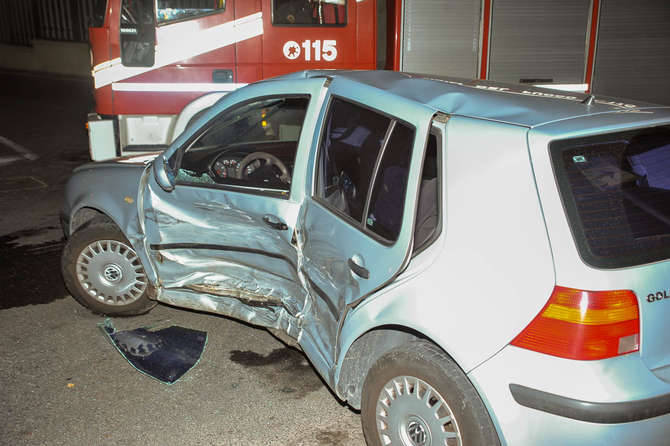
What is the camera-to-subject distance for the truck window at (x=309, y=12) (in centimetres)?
685

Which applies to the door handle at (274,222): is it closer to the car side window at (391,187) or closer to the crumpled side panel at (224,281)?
the crumpled side panel at (224,281)

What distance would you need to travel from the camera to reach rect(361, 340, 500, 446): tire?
7.52ft

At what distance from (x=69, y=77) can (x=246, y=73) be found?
614 inches

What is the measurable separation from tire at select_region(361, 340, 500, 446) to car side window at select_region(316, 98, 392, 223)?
0.68 meters

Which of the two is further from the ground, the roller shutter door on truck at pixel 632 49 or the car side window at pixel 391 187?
the roller shutter door on truck at pixel 632 49

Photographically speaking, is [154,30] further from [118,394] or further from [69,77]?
[69,77]

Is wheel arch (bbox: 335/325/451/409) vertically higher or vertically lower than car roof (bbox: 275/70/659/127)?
lower

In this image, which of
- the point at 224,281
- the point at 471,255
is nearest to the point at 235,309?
the point at 224,281

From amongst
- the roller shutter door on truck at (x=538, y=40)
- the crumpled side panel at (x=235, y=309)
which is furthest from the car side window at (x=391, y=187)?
the roller shutter door on truck at (x=538, y=40)

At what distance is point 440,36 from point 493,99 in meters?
5.00

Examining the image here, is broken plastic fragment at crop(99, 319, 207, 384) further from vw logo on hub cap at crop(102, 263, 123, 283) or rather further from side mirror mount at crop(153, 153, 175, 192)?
side mirror mount at crop(153, 153, 175, 192)

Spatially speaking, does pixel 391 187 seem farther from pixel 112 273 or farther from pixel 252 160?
pixel 112 273

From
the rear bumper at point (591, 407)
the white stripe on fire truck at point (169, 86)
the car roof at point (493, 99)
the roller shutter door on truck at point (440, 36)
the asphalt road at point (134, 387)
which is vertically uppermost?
the roller shutter door on truck at point (440, 36)

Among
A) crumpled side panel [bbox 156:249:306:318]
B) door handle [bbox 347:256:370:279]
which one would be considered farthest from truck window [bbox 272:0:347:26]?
door handle [bbox 347:256:370:279]
